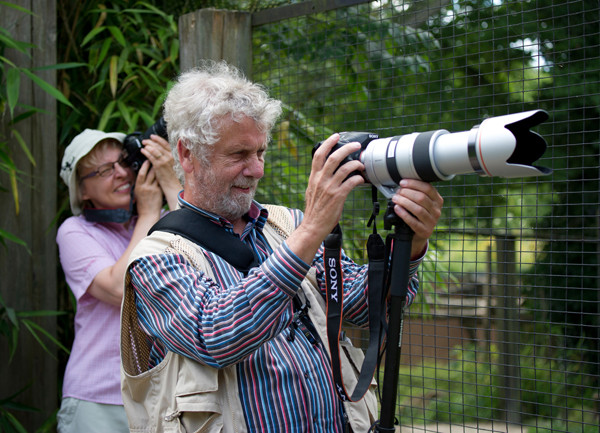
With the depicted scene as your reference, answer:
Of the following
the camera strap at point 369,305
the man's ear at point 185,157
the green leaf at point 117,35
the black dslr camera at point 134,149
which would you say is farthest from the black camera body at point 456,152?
the green leaf at point 117,35

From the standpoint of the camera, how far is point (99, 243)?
197 cm

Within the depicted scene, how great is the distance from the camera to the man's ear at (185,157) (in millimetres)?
1439

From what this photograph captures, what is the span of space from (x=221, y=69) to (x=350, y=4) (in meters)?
0.60

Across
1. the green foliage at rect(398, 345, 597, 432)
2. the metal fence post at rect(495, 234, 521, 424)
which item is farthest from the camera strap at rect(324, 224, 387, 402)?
the metal fence post at rect(495, 234, 521, 424)

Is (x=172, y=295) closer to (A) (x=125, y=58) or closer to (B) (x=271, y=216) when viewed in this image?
(B) (x=271, y=216)

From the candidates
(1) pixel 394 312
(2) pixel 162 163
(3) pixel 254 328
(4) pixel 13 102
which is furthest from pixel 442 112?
(4) pixel 13 102

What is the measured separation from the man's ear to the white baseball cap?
67cm

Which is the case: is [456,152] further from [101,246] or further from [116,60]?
[116,60]

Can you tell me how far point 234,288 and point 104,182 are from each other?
39.8 inches

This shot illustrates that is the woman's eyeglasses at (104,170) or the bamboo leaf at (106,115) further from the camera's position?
the bamboo leaf at (106,115)

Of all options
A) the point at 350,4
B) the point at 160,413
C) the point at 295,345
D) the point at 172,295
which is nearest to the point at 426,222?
the point at 295,345

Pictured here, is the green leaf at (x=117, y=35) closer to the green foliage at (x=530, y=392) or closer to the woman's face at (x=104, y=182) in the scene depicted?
the woman's face at (x=104, y=182)

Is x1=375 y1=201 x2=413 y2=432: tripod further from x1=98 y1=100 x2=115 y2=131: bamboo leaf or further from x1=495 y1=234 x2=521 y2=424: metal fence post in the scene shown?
x1=98 y1=100 x2=115 y2=131: bamboo leaf

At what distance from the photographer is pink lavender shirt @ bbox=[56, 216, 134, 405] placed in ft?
6.10
